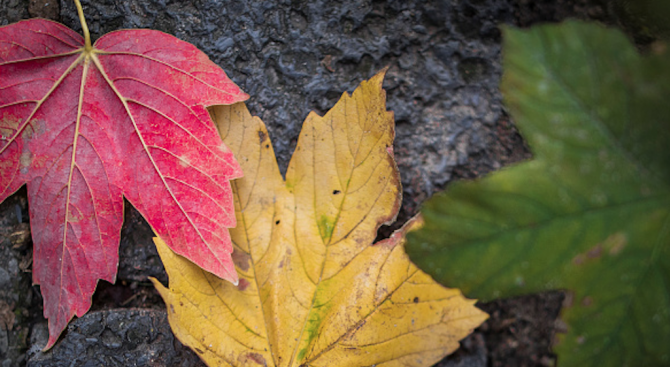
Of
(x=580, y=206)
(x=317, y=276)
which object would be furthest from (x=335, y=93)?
(x=580, y=206)

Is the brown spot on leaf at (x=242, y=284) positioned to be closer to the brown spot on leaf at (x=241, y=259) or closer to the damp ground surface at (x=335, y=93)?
the brown spot on leaf at (x=241, y=259)

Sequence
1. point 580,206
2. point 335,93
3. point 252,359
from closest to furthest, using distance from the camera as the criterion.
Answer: point 580,206 < point 252,359 < point 335,93

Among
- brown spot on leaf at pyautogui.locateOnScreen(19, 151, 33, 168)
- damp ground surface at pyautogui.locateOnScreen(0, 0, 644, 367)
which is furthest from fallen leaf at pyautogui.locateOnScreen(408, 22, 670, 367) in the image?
brown spot on leaf at pyautogui.locateOnScreen(19, 151, 33, 168)

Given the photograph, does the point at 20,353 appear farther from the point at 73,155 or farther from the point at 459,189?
the point at 459,189

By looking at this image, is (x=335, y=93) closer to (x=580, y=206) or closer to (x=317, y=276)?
(x=317, y=276)

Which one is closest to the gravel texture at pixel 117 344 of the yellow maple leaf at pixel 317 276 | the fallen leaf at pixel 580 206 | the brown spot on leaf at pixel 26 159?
the yellow maple leaf at pixel 317 276

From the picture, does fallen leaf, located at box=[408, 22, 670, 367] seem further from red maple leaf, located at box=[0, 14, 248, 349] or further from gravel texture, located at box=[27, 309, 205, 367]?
gravel texture, located at box=[27, 309, 205, 367]
